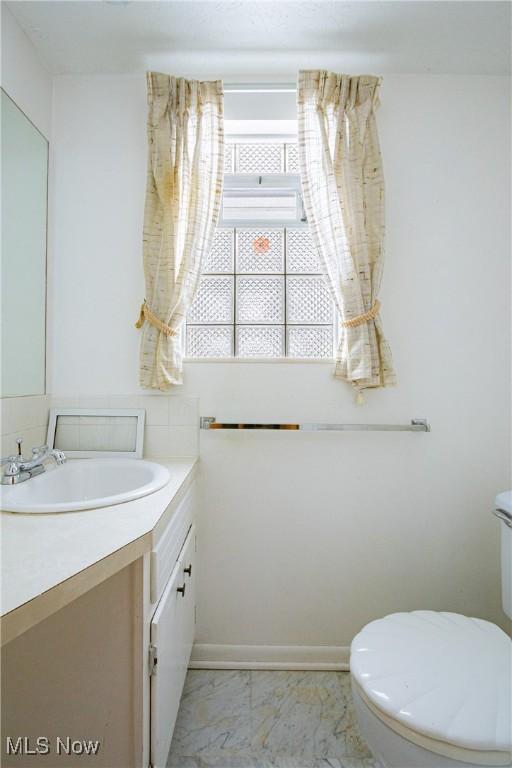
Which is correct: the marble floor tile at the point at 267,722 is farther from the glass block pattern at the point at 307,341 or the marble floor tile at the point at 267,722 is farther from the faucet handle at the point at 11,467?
the glass block pattern at the point at 307,341

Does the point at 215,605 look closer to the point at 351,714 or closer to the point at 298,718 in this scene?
the point at 298,718

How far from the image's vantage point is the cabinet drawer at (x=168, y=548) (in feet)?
2.88

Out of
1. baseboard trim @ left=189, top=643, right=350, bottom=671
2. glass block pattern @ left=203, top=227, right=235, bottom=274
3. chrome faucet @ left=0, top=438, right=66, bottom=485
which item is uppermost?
glass block pattern @ left=203, top=227, right=235, bottom=274

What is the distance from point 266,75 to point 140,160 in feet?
1.99

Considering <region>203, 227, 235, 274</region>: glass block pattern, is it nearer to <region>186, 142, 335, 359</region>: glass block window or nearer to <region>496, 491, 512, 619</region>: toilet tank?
<region>186, 142, 335, 359</region>: glass block window

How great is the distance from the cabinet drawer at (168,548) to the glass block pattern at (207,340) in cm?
60

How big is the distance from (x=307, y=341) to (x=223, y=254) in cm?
52

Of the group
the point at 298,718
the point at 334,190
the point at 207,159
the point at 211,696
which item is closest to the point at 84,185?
the point at 207,159

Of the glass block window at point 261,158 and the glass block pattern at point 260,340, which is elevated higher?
the glass block window at point 261,158

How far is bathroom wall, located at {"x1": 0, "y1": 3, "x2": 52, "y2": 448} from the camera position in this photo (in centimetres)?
124

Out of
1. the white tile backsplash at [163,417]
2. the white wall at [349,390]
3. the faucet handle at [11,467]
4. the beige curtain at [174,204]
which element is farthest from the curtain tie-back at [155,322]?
the faucet handle at [11,467]

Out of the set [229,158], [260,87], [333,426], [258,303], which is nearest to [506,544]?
[333,426]

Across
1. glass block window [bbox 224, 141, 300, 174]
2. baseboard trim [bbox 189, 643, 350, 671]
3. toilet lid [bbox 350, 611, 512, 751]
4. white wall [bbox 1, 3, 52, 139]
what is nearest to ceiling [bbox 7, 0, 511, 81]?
white wall [bbox 1, 3, 52, 139]

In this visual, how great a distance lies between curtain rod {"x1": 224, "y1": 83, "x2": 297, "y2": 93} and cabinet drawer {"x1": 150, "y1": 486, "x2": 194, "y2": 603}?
1551 millimetres
